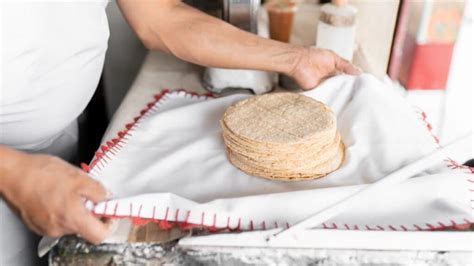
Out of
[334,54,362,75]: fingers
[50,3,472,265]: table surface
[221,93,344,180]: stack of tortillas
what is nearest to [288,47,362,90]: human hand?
[334,54,362,75]: fingers

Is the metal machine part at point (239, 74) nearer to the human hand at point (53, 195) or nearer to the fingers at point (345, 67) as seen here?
the fingers at point (345, 67)

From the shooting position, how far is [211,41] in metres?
0.92

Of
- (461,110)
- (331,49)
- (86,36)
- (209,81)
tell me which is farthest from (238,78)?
(461,110)

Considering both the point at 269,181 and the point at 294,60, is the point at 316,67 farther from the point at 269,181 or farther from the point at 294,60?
the point at 269,181

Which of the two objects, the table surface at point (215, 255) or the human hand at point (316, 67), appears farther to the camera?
the human hand at point (316, 67)

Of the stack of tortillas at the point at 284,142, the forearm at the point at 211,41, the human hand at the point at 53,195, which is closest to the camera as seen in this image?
the human hand at the point at 53,195

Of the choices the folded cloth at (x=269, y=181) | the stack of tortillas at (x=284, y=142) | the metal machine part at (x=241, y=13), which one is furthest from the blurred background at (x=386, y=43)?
the stack of tortillas at (x=284, y=142)

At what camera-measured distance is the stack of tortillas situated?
2.24ft

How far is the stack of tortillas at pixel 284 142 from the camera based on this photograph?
68cm

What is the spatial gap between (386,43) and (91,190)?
0.74 meters

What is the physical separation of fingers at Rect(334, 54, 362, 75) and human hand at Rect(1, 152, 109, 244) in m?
0.55

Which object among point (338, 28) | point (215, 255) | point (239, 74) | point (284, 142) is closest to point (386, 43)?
point (338, 28)

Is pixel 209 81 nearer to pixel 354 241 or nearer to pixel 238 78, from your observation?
pixel 238 78

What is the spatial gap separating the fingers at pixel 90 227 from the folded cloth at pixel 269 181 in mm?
14
